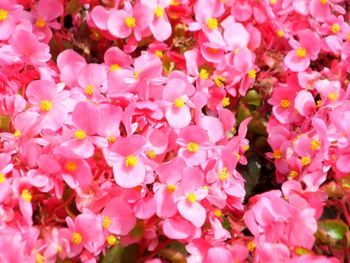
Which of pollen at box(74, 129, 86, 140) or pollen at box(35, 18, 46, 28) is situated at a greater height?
pollen at box(74, 129, 86, 140)

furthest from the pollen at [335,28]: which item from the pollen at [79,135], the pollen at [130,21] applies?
the pollen at [79,135]

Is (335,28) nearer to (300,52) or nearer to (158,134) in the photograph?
(300,52)

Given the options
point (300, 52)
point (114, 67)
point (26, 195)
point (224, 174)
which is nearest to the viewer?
point (26, 195)

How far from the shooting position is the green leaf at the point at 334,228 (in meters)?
0.94

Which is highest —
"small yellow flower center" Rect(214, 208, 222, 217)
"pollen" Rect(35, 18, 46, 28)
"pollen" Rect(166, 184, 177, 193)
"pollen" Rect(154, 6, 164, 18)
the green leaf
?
"pollen" Rect(154, 6, 164, 18)

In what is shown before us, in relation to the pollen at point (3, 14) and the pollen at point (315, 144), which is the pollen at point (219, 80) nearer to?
the pollen at point (315, 144)

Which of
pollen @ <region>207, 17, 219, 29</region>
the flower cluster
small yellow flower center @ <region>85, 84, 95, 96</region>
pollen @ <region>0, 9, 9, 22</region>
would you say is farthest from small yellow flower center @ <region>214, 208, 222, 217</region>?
→ pollen @ <region>0, 9, 9, 22</region>

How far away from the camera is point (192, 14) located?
1.22 m

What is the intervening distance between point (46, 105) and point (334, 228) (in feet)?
1.52

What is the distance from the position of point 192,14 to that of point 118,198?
0.47 metres

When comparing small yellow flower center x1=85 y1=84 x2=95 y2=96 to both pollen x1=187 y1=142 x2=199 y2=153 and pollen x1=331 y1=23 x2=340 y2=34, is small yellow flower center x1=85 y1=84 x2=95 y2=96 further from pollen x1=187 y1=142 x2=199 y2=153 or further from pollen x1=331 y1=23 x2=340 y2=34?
pollen x1=331 y1=23 x2=340 y2=34

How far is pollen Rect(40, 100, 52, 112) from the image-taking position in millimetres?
954

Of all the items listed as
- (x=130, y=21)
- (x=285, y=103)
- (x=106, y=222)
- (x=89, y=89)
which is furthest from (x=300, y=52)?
(x=106, y=222)

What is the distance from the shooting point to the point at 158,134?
95 centimetres
